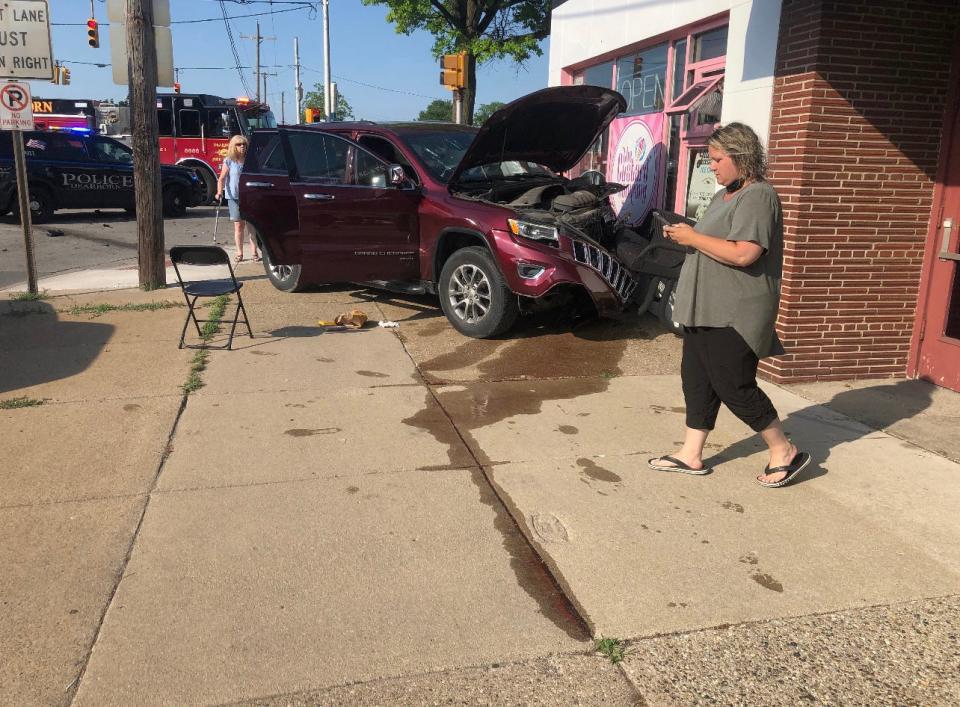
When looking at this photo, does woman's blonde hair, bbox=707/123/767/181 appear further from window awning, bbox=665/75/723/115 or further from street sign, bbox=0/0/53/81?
street sign, bbox=0/0/53/81

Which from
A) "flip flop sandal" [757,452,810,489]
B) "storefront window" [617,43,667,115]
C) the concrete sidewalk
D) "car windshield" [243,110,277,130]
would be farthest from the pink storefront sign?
"car windshield" [243,110,277,130]

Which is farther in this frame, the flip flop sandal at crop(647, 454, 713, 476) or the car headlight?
the car headlight

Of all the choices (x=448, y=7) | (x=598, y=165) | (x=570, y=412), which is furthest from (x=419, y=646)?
(x=448, y=7)

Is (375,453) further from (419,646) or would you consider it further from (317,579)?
(419,646)

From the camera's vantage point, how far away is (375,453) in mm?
4711

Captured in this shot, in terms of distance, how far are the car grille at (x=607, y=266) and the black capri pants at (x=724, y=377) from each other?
2.54 m

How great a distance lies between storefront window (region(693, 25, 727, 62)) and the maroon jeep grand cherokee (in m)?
0.95

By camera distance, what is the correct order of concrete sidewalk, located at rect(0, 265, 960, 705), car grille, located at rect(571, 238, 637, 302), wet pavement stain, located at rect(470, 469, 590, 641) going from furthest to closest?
car grille, located at rect(571, 238, 637, 302) < wet pavement stain, located at rect(470, 469, 590, 641) < concrete sidewalk, located at rect(0, 265, 960, 705)

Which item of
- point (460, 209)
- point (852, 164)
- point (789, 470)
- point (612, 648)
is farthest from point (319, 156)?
point (612, 648)

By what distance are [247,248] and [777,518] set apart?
38.5 ft

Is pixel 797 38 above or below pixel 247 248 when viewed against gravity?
above

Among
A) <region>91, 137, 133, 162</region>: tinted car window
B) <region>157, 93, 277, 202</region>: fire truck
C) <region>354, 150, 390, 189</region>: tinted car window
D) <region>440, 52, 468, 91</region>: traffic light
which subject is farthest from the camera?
<region>157, 93, 277, 202</region>: fire truck

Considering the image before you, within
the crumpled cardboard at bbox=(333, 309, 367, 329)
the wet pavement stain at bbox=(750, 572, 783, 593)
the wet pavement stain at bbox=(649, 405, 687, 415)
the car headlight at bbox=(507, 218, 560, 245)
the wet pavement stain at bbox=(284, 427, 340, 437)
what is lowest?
the wet pavement stain at bbox=(750, 572, 783, 593)

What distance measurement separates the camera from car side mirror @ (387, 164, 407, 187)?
754cm
